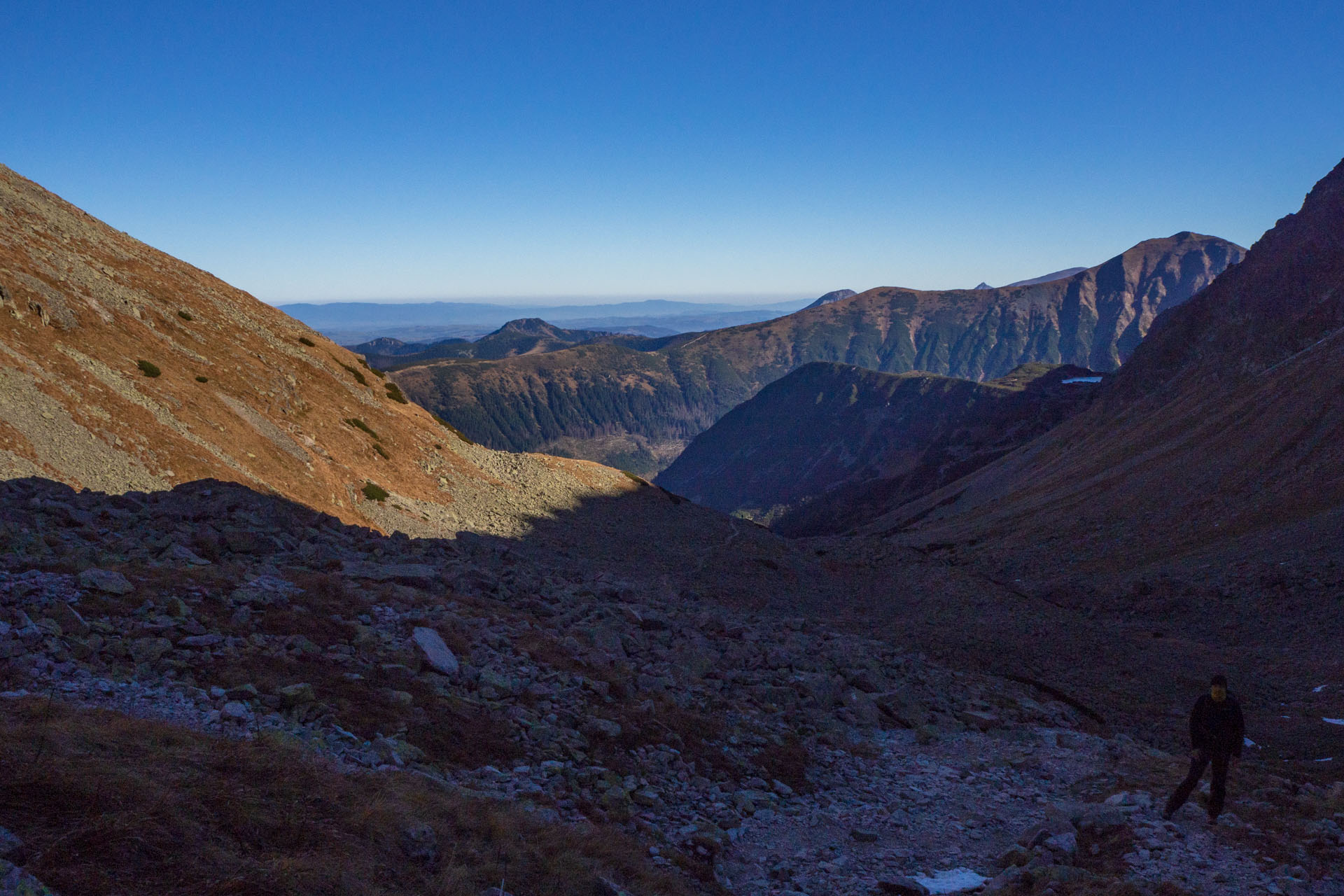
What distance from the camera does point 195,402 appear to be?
35688 mm

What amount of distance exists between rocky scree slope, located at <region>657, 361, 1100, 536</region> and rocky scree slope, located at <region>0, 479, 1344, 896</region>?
3466 inches

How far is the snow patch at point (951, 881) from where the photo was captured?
10258 millimetres

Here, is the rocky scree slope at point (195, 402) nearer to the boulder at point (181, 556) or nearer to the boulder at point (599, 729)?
the boulder at point (181, 556)

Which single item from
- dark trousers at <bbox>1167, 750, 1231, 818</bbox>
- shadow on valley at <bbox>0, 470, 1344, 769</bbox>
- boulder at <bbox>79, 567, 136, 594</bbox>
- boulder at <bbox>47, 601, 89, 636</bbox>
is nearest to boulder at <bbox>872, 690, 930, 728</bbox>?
shadow on valley at <bbox>0, 470, 1344, 769</bbox>

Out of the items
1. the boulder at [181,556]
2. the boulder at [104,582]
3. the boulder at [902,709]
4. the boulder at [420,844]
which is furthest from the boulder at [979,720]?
the boulder at [104,582]

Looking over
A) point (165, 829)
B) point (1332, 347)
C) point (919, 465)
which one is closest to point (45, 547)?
point (165, 829)

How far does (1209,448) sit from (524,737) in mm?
52577

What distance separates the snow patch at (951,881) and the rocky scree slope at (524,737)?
94mm

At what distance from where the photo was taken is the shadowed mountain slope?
39.3m

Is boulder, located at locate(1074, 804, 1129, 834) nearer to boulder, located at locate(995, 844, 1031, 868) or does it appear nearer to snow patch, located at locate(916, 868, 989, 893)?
boulder, located at locate(995, 844, 1031, 868)

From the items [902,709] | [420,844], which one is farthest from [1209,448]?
[420,844]

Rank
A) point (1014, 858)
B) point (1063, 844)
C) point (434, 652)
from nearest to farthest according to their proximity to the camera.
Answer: point (1063, 844), point (1014, 858), point (434, 652)

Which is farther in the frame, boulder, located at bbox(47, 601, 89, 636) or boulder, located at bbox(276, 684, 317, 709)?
boulder, located at bbox(47, 601, 89, 636)

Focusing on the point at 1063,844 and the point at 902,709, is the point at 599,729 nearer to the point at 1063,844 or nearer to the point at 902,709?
the point at 1063,844
